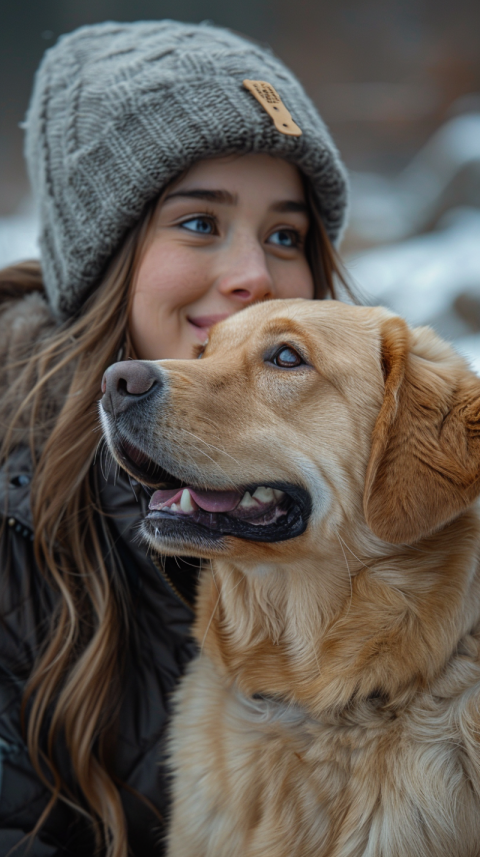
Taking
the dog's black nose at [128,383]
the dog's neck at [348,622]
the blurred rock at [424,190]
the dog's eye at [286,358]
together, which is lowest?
the blurred rock at [424,190]

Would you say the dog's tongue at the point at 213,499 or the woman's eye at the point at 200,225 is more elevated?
the woman's eye at the point at 200,225

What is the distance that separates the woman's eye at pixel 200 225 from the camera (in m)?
2.53

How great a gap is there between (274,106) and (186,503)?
156cm

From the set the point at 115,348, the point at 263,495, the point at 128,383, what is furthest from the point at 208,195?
the point at 263,495

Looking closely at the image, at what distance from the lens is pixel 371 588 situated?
6.13 ft

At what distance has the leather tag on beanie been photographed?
2424mm

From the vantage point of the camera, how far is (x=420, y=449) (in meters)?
1.81

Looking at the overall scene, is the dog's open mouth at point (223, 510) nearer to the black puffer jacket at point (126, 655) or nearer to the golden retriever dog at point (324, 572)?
the golden retriever dog at point (324, 572)

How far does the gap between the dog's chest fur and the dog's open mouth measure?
0.52m

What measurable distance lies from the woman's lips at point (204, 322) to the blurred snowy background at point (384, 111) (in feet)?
12.8

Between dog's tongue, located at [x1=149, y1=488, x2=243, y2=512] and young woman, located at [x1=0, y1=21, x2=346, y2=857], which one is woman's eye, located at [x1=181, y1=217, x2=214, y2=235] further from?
dog's tongue, located at [x1=149, y1=488, x2=243, y2=512]

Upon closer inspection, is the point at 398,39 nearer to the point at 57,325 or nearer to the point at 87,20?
the point at 87,20

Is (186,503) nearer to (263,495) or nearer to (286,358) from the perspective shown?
→ (263,495)

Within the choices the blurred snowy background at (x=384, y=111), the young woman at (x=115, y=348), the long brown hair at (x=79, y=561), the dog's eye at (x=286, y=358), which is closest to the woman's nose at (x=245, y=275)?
the young woman at (x=115, y=348)
